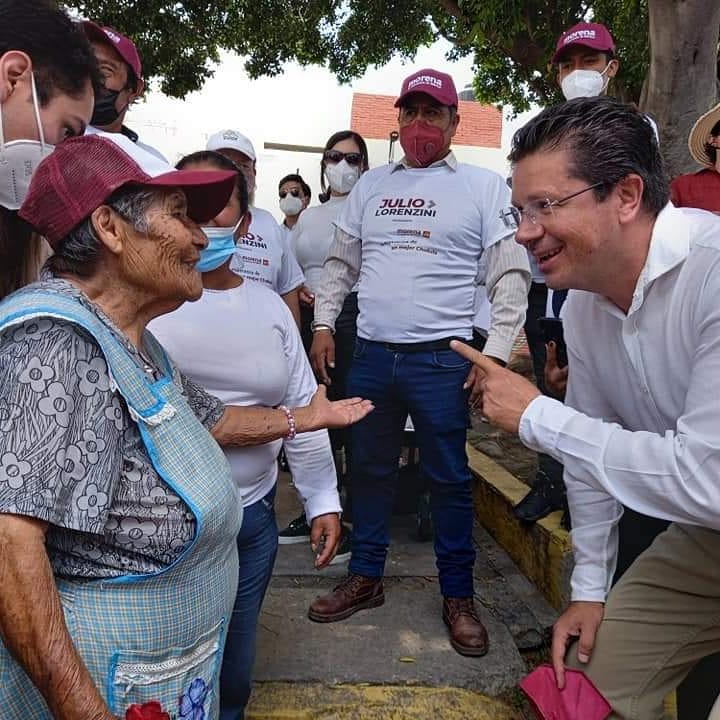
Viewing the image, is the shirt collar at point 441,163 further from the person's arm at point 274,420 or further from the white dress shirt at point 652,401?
the person's arm at point 274,420

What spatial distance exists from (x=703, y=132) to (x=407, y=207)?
3.93 feet

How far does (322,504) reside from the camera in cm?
235

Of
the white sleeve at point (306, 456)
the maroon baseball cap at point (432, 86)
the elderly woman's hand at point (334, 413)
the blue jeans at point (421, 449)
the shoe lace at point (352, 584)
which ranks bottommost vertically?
the shoe lace at point (352, 584)

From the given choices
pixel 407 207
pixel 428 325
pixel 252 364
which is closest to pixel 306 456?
pixel 252 364

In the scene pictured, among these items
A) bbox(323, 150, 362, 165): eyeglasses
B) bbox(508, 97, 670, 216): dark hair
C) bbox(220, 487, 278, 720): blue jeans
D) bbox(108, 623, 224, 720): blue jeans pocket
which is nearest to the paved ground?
bbox(220, 487, 278, 720): blue jeans

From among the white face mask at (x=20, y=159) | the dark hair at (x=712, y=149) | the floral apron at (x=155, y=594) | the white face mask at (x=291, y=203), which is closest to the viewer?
the floral apron at (x=155, y=594)

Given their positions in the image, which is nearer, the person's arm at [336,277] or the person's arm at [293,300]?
the person's arm at [336,277]

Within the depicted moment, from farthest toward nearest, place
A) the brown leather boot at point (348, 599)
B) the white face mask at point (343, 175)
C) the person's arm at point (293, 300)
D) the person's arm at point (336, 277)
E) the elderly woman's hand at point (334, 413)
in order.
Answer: the white face mask at point (343, 175)
the person's arm at point (293, 300)
the person's arm at point (336, 277)
the brown leather boot at point (348, 599)
the elderly woman's hand at point (334, 413)

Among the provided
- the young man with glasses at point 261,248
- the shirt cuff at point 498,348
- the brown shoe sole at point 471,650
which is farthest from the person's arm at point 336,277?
the brown shoe sole at point 471,650

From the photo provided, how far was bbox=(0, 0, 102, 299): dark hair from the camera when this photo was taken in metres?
1.68

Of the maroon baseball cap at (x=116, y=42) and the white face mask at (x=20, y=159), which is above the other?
the maroon baseball cap at (x=116, y=42)

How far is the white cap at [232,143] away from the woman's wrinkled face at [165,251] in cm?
250

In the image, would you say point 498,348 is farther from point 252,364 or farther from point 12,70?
point 12,70

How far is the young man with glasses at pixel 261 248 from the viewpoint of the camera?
12.3ft
